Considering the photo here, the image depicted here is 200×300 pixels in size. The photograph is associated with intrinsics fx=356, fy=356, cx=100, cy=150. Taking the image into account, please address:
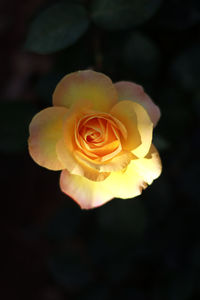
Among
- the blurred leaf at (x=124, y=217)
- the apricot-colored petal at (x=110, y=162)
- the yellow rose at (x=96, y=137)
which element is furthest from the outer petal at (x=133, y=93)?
the blurred leaf at (x=124, y=217)

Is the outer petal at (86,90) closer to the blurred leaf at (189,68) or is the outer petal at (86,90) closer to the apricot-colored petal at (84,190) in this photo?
the apricot-colored petal at (84,190)

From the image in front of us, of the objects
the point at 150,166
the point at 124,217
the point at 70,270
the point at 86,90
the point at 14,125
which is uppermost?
the point at 86,90

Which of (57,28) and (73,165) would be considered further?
(57,28)

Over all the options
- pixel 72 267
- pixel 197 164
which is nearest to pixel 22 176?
pixel 72 267

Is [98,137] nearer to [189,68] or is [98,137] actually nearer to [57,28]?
[57,28]

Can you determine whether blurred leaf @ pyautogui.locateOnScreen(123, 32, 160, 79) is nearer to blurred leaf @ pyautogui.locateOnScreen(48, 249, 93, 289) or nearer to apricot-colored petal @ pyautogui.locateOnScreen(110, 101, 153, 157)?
apricot-colored petal @ pyautogui.locateOnScreen(110, 101, 153, 157)

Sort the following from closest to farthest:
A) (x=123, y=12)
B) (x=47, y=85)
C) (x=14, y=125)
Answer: (x=123, y=12), (x=14, y=125), (x=47, y=85)

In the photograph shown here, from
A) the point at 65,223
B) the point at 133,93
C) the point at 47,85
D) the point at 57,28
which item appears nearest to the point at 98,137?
the point at 133,93
